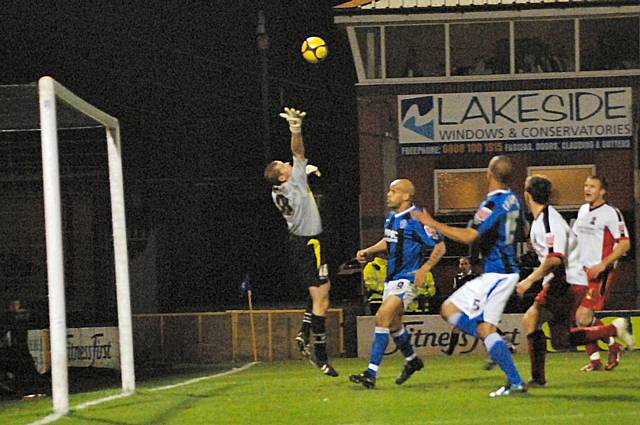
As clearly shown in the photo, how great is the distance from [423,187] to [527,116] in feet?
8.30

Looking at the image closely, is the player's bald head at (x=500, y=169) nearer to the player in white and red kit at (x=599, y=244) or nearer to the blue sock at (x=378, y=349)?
the blue sock at (x=378, y=349)

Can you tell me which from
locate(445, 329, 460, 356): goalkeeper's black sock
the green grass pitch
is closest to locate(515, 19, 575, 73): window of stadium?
locate(445, 329, 460, 356): goalkeeper's black sock

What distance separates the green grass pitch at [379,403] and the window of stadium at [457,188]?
11351 mm

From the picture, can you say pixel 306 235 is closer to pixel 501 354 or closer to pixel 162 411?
pixel 162 411

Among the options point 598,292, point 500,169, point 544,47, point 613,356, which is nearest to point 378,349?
point 500,169

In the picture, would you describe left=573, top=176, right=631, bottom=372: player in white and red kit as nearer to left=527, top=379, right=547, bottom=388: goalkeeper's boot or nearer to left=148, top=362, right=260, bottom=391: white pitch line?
left=527, top=379, right=547, bottom=388: goalkeeper's boot

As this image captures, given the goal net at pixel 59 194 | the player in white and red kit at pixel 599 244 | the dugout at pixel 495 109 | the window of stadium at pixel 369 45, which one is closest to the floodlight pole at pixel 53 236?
the goal net at pixel 59 194

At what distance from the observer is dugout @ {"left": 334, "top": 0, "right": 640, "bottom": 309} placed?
2602cm

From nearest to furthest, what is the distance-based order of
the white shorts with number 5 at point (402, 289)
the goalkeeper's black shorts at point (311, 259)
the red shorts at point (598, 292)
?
the white shorts with number 5 at point (402, 289) < the red shorts at point (598, 292) < the goalkeeper's black shorts at point (311, 259)

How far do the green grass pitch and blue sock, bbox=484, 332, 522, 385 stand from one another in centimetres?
22

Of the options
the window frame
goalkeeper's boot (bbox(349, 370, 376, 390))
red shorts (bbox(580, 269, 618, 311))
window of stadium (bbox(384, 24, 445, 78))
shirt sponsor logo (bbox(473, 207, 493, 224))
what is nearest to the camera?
shirt sponsor logo (bbox(473, 207, 493, 224))

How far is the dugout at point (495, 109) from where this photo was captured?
26.0 metres

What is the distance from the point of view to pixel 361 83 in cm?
2623

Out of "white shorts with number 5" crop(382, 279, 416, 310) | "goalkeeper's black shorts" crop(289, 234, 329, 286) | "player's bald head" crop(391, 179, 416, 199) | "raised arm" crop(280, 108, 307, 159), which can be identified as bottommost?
"white shorts with number 5" crop(382, 279, 416, 310)
